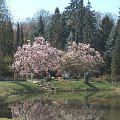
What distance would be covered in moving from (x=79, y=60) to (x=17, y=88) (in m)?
19.0

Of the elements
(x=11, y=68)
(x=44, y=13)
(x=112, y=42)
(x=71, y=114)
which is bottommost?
(x=71, y=114)

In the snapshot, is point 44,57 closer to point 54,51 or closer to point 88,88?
point 54,51

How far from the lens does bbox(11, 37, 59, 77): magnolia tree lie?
6291 cm

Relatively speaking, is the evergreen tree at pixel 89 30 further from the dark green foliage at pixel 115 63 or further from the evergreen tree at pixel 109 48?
the dark green foliage at pixel 115 63

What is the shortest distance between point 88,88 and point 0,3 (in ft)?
68.9

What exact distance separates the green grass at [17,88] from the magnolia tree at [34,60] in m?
4.62

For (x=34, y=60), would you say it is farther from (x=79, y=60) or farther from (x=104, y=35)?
(x=104, y=35)

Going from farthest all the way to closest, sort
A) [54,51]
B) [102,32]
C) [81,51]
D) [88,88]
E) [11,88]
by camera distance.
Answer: [102,32] → [81,51] → [54,51] → [88,88] → [11,88]

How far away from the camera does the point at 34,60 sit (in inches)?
2483

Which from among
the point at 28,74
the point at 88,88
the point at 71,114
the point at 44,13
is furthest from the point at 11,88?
the point at 44,13

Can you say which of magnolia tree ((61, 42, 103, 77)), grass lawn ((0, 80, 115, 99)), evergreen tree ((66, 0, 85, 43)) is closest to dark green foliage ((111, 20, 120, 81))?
magnolia tree ((61, 42, 103, 77))

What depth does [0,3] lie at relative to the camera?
2175 inches

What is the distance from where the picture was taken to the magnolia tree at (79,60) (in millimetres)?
68750

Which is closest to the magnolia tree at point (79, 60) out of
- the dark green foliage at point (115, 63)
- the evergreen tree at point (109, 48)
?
the dark green foliage at point (115, 63)
